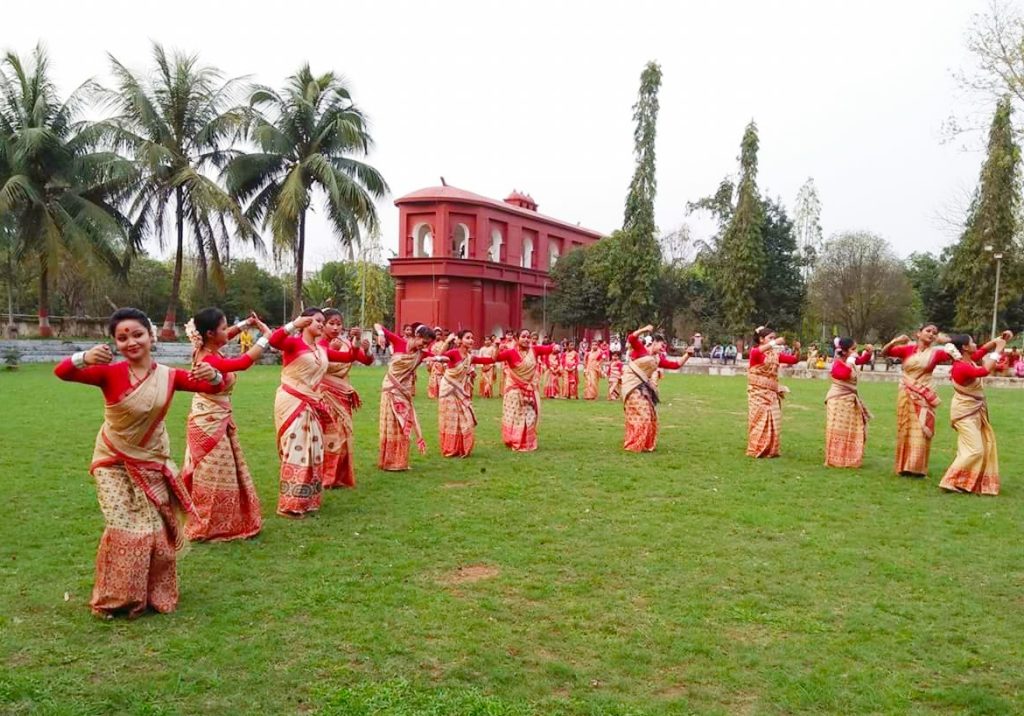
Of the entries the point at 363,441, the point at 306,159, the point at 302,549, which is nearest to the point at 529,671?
the point at 302,549

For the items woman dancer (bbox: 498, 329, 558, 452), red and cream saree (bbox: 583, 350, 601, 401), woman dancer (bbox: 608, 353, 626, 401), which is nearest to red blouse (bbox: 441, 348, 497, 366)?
woman dancer (bbox: 498, 329, 558, 452)

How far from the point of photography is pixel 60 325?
3278cm

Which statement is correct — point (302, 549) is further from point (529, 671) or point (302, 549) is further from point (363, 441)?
point (363, 441)

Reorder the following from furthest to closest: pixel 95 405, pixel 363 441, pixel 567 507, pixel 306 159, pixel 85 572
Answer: pixel 306 159 → pixel 95 405 → pixel 363 441 → pixel 567 507 → pixel 85 572

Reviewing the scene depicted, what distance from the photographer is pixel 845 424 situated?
1102cm

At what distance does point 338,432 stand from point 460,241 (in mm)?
38771

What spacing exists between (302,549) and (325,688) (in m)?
2.56

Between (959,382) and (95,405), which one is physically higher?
(959,382)

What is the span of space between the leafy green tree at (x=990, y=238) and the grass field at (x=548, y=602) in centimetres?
3739

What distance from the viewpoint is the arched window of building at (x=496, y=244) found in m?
47.9

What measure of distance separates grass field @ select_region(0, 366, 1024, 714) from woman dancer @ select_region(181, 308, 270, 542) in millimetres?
273

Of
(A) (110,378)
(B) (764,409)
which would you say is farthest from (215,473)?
(B) (764,409)

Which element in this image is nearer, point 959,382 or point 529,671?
point 529,671

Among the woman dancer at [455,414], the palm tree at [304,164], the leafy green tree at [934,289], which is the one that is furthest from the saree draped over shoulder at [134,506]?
the leafy green tree at [934,289]
